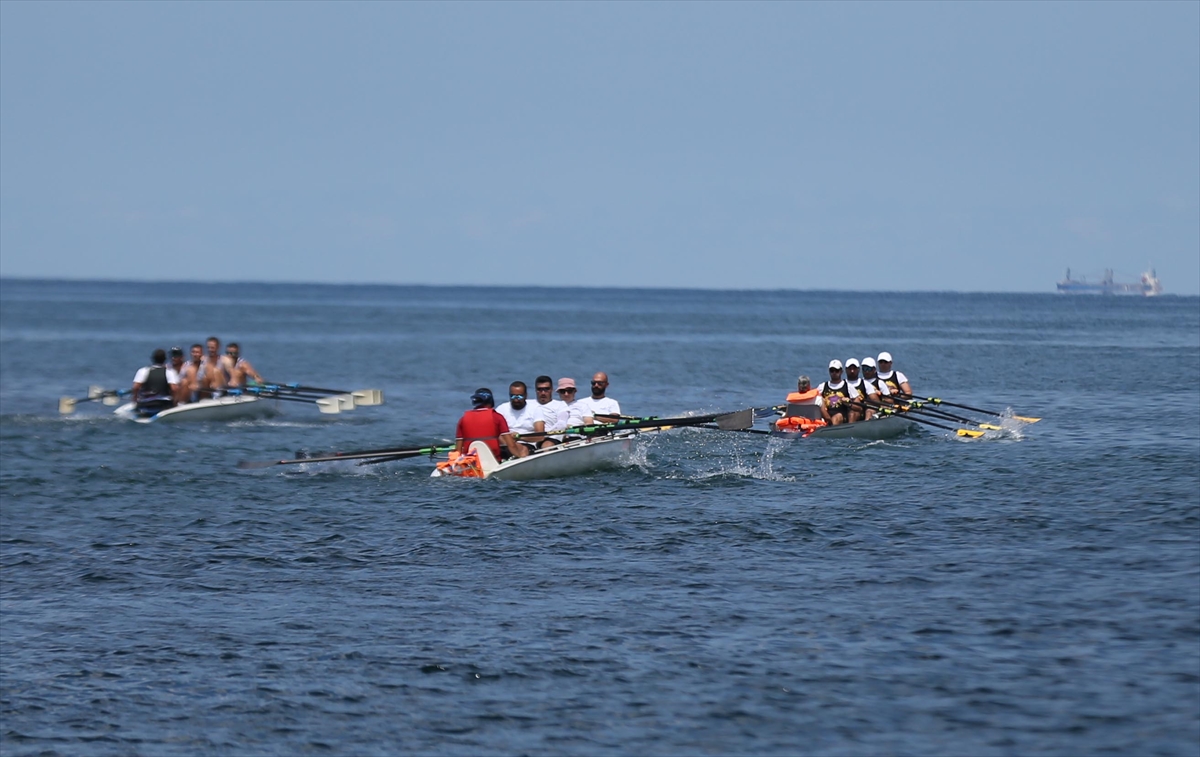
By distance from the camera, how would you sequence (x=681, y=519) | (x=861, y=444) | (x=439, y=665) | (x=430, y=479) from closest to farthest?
(x=439, y=665), (x=681, y=519), (x=430, y=479), (x=861, y=444)

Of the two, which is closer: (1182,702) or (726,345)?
(1182,702)

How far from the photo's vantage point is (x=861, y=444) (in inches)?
1129

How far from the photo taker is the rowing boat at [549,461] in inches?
904

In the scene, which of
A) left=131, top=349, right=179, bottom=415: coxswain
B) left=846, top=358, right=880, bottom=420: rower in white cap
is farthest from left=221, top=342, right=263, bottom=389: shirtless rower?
left=846, top=358, right=880, bottom=420: rower in white cap

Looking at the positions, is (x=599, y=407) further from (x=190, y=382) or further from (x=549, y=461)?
(x=190, y=382)

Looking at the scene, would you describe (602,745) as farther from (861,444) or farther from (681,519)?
(861,444)

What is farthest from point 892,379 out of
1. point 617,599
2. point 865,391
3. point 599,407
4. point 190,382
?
point 190,382

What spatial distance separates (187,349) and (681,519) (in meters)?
63.1

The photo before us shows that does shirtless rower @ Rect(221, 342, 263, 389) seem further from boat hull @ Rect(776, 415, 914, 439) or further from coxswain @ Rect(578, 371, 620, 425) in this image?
boat hull @ Rect(776, 415, 914, 439)

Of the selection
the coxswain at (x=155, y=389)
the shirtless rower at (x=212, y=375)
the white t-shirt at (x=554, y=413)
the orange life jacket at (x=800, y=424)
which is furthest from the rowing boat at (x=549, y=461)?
the coxswain at (x=155, y=389)

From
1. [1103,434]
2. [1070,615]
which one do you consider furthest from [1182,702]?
[1103,434]

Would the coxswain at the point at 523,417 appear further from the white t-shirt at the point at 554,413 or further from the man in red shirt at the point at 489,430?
the man in red shirt at the point at 489,430

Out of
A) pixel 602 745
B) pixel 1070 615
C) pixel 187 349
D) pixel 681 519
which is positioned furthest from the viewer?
pixel 187 349

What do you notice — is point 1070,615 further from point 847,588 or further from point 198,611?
point 198,611
